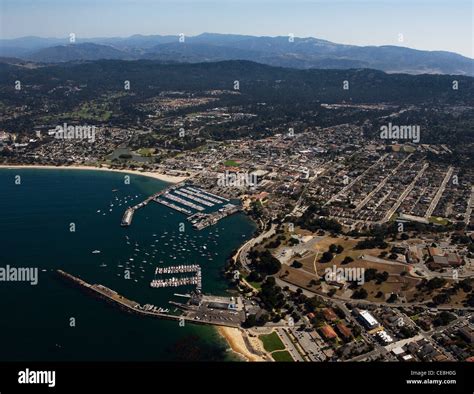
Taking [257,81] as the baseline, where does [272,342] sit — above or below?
below

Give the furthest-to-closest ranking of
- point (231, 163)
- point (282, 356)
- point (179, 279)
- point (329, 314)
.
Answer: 1. point (231, 163)
2. point (179, 279)
3. point (329, 314)
4. point (282, 356)

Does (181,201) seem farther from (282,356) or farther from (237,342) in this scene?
(282,356)

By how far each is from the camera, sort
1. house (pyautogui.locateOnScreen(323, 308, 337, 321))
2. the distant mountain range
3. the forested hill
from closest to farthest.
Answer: house (pyautogui.locateOnScreen(323, 308, 337, 321)) → the forested hill → the distant mountain range

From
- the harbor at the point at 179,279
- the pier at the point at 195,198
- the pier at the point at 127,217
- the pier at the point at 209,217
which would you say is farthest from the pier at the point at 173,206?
the harbor at the point at 179,279

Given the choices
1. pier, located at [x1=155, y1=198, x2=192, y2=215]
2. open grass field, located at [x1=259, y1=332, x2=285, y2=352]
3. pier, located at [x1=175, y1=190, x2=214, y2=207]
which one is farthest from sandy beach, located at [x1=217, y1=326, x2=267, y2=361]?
pier, located at [x1=175, y1=190, x2=214, y2=207]

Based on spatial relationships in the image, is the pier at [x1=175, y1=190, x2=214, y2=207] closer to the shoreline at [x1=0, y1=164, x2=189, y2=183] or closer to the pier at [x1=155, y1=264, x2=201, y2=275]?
the shoreline at [x1=0, y1=164, x2=189, y2=183]

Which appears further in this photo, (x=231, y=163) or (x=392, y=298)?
(x=231, y=163)

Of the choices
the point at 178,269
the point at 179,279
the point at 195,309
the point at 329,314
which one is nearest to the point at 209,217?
the point at 178,269
